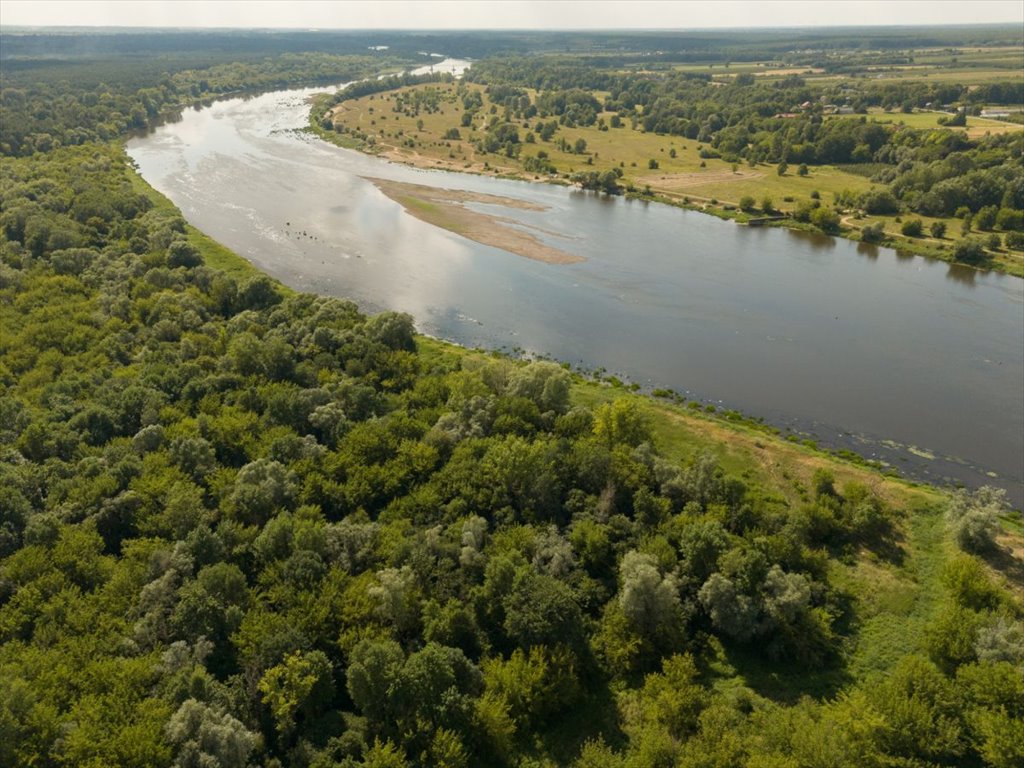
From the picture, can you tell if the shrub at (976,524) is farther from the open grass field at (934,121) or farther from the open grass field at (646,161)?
the open grass field at (934,121)

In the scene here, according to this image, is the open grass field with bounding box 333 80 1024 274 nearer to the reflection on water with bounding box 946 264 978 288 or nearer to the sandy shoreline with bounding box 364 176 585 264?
the reflection on water with bounding box 946 264 978 288

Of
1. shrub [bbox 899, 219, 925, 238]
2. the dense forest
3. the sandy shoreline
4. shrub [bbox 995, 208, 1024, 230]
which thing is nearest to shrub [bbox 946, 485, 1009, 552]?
the dense forest

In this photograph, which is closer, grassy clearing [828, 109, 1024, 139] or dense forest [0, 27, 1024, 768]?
→ dense forest [0, 27, 1024, 768]

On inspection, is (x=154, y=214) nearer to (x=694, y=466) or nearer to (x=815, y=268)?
(x=694, y=466)

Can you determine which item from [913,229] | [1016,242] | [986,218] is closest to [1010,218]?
[986,218]

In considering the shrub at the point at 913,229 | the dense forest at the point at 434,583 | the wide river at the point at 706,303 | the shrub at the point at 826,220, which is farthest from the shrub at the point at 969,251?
the dense forest at the point at 434,583

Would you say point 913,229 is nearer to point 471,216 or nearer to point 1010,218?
point 1010,218
